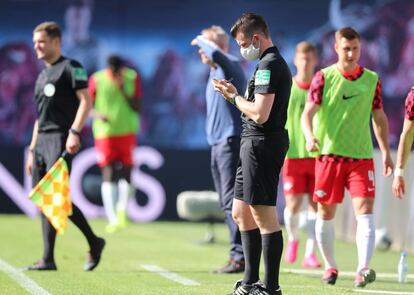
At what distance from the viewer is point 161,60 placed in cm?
1895

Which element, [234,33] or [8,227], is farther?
[8,227]

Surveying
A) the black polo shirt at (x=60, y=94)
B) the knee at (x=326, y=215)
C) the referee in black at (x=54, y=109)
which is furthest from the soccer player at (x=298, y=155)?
the black polo shirt at (x=60, y=94)

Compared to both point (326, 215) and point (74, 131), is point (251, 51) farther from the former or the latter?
point (74, 131)

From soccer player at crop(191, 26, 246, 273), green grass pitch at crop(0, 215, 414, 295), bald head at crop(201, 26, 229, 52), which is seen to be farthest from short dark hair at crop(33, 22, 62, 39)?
green grass pitch at crop(0, 215, 414, 295)

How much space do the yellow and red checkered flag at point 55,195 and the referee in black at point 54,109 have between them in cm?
11

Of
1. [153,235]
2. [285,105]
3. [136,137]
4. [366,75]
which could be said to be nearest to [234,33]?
[285,105]

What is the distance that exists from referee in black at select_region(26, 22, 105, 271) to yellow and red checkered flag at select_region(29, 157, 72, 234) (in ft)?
0.37

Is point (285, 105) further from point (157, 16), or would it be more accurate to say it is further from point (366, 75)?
point (157, 16)

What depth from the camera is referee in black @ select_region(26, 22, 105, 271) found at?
1044cm

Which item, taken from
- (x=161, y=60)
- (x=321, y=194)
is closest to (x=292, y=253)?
(x=321, y=194)

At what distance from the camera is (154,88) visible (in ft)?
62.1

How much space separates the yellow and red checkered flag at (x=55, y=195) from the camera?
1034cm

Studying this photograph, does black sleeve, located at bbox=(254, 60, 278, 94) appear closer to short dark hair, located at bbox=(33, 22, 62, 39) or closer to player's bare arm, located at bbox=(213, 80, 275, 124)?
player's bare arm, located at bbox=(213, 80, 275, 124)

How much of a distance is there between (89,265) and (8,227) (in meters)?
5.79
